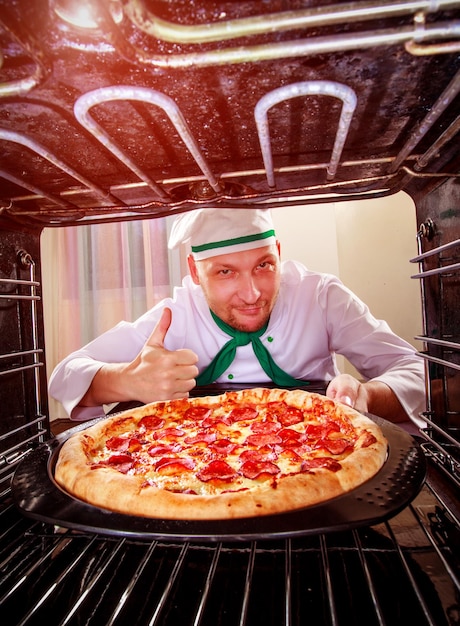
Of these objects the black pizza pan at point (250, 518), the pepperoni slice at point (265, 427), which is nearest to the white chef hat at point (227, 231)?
the pepperoni slice at point (265, 427)

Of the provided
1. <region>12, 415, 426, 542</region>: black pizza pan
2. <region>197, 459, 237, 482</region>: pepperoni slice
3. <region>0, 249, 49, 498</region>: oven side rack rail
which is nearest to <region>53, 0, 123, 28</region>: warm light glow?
<region>12, 415, 426, 542</region>: black pizza pan

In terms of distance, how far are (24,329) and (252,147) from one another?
2.78 ft

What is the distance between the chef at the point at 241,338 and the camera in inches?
71.7

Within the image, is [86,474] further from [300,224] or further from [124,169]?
[300,224]

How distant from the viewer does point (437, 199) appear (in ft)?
3.45

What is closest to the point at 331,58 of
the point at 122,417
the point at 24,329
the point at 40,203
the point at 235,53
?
the point at 235,53

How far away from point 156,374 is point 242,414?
0.46 meters

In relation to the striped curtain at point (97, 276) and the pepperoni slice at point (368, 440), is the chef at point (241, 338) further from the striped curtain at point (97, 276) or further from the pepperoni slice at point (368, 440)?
the striped curtain at point (97, 276)

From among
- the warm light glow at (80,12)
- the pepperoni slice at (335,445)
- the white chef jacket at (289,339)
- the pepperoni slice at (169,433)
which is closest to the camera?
Result: the warm light glow at (80,12)

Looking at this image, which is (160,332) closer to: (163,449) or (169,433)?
(169,433)

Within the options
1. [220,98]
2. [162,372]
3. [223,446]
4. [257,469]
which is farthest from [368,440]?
[162,372]

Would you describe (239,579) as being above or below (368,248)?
below

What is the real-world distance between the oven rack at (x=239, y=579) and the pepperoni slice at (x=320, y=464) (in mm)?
131

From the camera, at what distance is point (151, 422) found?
1.51m
